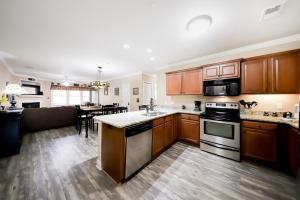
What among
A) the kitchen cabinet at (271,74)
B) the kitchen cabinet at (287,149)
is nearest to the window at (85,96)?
the kitchen cabinet at (271,74)

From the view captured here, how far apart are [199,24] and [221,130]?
86.1 inches

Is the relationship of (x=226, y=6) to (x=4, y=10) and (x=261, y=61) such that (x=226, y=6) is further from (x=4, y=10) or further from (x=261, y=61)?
(x=4, y=10)

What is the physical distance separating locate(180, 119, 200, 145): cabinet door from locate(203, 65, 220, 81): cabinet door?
1.21 metres

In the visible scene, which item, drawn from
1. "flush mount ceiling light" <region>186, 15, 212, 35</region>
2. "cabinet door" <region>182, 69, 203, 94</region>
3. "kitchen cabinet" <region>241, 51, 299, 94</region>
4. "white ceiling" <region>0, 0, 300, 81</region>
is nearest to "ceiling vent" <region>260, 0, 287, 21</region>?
"white ceiling" <region>0, 0, 300, 81</region>

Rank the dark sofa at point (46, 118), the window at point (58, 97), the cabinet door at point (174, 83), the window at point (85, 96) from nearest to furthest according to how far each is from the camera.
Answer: the cabinet door at point (174, 83) < the dark sofa at point (46, 118) < the window at point (58, 97) < the window at point (85, 96)

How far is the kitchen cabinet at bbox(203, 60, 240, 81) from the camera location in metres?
2.71

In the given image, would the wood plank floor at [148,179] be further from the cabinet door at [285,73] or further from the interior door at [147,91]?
the interior door at [147,91]

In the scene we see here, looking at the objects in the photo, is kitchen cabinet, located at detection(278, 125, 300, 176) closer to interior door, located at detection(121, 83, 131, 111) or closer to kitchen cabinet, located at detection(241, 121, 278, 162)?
kitchen cabinet, located at detection(241, 121, 278, 162)

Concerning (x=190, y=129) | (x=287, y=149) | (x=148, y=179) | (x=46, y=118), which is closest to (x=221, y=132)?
(x=190, y=129)

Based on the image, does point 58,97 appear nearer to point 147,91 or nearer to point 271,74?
point 147,91

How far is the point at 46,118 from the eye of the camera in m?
4.41

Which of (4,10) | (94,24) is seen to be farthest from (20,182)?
(94,24)

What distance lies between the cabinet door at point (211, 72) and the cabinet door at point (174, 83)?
0.76 m

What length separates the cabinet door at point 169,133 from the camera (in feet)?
9.46
